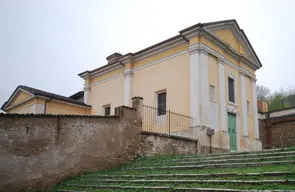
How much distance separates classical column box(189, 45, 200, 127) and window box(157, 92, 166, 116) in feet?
7.57

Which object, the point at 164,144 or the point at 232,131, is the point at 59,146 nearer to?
the point at 164,144

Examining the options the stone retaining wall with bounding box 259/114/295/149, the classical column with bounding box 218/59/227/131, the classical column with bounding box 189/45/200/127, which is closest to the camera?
the classical column with bounding box 189/45/200/127

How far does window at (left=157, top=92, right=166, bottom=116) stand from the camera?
62.9 feet

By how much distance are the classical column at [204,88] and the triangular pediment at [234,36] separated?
6.33 feet

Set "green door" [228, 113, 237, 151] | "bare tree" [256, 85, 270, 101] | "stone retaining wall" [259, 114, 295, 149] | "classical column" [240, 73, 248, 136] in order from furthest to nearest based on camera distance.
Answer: "bare tree" [256, 85, 270, 101], "stone retaining wall" [259, 114, 295, 149], "classical column" [240, 73, 248, 136], "green door" [228, 113, 237, 151]

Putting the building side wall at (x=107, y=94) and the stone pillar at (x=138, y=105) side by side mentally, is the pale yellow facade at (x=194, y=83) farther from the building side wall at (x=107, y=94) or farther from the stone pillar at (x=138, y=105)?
the stone pillar at (x=138, y=105)

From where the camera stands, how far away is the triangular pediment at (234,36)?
1959 cm

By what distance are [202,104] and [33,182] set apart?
9845 mm

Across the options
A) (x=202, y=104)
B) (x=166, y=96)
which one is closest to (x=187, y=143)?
(x=202, y=104)

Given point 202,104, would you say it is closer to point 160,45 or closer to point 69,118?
point 160,45

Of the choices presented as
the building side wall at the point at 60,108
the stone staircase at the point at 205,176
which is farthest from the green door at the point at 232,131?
the building side wall at the point at 60,108

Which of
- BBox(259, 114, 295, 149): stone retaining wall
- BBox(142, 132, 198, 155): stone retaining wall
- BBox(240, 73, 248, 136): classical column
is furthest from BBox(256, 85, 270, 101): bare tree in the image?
BBox(142, 132, 198, 155): stone retaining wall

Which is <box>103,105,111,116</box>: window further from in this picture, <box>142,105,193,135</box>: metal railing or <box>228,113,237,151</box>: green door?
<box>228,113,237,151</box>: green door

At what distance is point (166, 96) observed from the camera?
19.2 m
